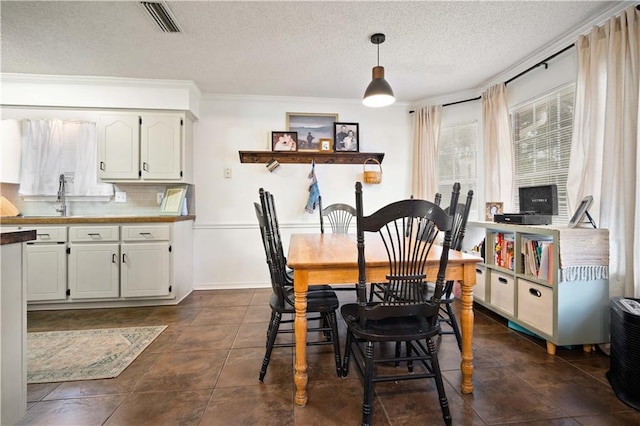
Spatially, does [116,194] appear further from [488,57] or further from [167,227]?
[488,57]

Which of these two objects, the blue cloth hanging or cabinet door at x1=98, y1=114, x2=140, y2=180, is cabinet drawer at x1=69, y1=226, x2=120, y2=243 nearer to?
cabinet door at x1=98, y1=114, x2=140, y2=180

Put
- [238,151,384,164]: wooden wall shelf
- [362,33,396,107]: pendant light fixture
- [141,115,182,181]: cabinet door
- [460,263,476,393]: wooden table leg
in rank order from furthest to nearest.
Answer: [238,151,384,164]: wooden wall shelf
[141,115,182,181]: cabinet door
[362,33,396,107]: pendant light fixture
[460,263,476,393]: wooden table leg

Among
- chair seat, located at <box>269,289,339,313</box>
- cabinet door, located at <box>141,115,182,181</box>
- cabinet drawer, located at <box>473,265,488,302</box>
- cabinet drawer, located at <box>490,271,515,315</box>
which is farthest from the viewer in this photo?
cabinet door, located at <box>141,115,182,181</box>

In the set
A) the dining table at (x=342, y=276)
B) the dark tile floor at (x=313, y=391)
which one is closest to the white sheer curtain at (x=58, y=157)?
the dark tile floor at (x=313, y=391)

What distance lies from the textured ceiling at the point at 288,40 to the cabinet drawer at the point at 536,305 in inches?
80.1

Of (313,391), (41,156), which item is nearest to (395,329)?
(313,391)

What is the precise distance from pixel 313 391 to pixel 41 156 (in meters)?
3.74

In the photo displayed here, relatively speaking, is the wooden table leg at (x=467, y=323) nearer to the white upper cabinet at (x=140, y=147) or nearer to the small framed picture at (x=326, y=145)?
the small framed picture at (x=326, y=145)

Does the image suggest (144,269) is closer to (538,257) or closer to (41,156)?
(41,156)

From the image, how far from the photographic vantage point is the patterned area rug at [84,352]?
1.71m

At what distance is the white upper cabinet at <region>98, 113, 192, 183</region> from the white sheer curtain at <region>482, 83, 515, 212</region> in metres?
3.46

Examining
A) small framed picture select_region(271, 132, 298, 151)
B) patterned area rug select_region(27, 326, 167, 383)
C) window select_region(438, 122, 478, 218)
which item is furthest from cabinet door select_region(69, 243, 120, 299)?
window select_region(438, 122, 478, 218)

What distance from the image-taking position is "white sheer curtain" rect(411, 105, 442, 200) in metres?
3.48

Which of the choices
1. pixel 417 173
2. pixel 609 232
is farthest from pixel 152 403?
pixel 417 173
